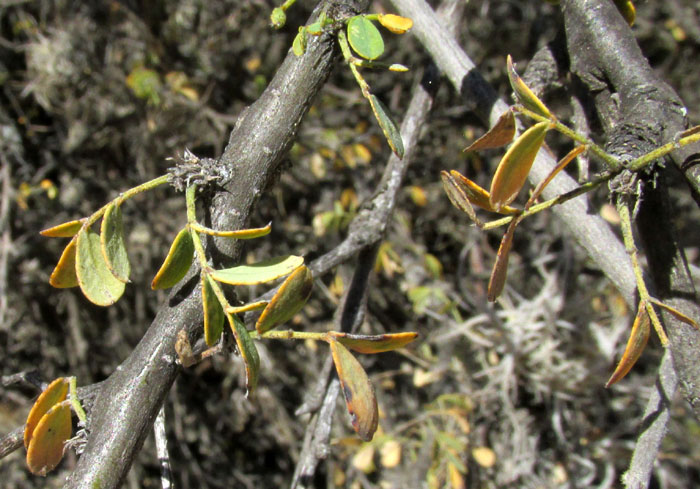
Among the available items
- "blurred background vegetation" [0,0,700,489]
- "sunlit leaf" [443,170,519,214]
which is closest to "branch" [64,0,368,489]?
"sunlit leaf" [443,170,519,214]

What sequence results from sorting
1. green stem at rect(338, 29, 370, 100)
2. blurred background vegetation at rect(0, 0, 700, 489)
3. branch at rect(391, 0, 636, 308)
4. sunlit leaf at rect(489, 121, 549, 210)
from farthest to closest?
blurred background vegetation at rect(0, 0, 700, 489), branch at rect(391, 0, 636, 308), green stem at rect(338, 29, 370, 100), sunlit leaf at rect(489, 121, 549, 210)

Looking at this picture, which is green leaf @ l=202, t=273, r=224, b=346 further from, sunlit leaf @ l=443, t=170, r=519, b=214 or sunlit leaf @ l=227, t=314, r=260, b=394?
sunlit leaf @ l=443, t=170, r=519, b=214

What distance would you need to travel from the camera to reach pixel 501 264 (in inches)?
21.3

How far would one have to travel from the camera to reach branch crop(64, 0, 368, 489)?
1.81ft

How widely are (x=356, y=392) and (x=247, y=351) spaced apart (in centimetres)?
10

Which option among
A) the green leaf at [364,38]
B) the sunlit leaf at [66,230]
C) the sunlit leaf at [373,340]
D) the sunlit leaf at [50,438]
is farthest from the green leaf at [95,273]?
the green leaf at [364,38]

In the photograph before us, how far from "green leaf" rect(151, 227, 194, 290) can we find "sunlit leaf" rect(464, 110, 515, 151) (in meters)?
0.28

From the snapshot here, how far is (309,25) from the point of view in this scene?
0.68m

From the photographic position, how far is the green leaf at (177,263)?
1.74 ft

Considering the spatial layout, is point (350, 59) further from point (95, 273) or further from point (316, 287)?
point (316, 287)

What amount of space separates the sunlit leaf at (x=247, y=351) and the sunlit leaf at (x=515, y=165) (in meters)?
0.25

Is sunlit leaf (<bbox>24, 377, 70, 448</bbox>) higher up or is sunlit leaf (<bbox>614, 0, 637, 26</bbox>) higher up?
sunlit leaf (<bbox>24, 377, 70, 448</bbox>)

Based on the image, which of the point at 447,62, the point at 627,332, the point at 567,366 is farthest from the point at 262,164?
the point at 627,332

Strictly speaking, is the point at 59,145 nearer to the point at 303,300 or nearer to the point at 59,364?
the point at 59,364
